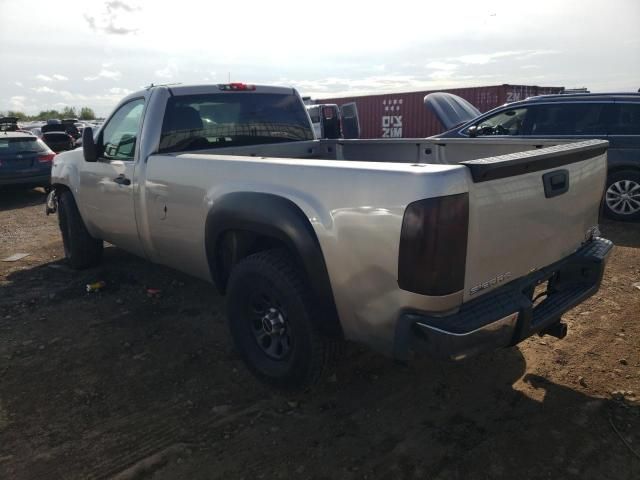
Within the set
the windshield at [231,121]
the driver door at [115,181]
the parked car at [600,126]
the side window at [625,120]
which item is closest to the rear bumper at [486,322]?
the windshield at [231,121]

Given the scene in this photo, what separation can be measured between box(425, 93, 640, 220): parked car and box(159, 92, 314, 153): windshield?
4.09 metres

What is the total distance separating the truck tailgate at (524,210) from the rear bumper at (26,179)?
10.3 metres

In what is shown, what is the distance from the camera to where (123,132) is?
4.42 meters

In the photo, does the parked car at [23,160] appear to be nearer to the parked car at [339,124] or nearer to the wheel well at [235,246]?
the parked car at [339,124]

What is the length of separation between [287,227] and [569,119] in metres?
6.08

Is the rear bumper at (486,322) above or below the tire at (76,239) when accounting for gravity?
above

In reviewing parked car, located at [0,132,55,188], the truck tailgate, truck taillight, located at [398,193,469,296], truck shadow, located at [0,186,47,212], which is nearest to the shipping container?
parked car, located at [0,132,55,188]

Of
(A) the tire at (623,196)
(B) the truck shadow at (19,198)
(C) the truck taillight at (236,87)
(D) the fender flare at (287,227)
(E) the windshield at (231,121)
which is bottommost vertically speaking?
(B) the truck shadow at (19,198)

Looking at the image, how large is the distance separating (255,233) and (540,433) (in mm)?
1905

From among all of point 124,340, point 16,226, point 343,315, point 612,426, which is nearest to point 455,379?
point 612,426

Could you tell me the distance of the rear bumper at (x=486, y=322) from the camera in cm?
221

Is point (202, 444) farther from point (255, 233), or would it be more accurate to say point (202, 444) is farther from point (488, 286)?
point (488, 286)

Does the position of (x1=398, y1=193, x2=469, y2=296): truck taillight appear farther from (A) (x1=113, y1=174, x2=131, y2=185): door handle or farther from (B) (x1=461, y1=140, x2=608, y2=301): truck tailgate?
(A) (x1=113, y1=174, x2=131, y2=185): door handle

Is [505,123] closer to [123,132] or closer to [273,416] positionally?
[123,132]
